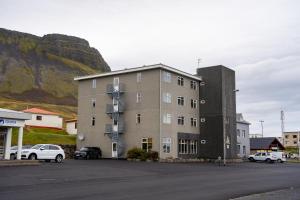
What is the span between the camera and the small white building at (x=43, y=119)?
73750 mm

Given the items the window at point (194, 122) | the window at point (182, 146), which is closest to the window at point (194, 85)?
the window at point (194, 122)

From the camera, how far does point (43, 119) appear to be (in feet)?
247

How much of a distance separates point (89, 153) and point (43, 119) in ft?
86.8

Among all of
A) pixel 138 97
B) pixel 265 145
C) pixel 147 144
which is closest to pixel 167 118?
pixel 147 144

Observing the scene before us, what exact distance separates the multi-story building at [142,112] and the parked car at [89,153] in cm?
120

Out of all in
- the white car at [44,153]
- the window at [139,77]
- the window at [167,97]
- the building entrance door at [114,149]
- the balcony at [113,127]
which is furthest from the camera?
the building entrance door at [114,149]

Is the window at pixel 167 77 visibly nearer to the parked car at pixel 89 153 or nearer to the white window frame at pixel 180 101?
the white window frame at pixel 180 101

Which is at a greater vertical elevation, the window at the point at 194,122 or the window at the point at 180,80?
the window at the point at 180,80

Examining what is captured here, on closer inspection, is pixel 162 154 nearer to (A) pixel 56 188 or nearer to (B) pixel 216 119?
(B) pixel 216 119

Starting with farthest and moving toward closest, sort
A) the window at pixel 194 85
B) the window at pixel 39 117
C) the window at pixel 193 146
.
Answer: the window at pixel 39 117
the window at pixel 194 85
the window at pixel 193 146

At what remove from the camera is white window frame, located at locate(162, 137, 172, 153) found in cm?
5018

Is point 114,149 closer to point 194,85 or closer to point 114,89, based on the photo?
point 114,89

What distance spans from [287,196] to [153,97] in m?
36.1

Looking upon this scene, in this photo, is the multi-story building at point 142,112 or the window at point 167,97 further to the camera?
the window at point 167,97
